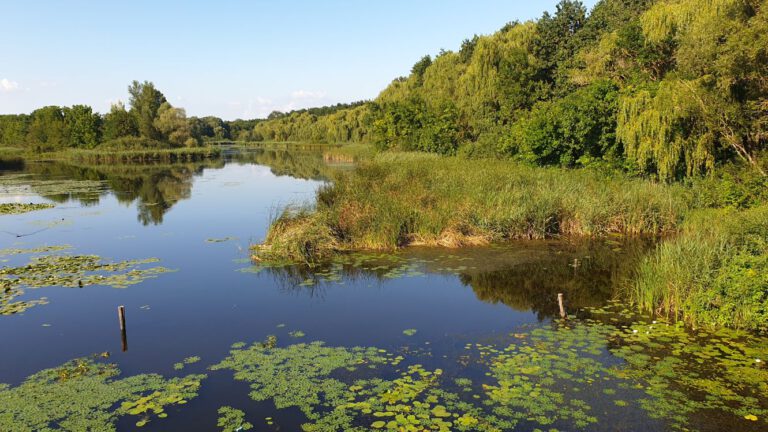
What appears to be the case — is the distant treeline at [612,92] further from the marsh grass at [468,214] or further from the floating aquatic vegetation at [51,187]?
the floating aquatic vegetation at [51,187]

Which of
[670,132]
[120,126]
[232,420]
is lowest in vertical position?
[232,420]

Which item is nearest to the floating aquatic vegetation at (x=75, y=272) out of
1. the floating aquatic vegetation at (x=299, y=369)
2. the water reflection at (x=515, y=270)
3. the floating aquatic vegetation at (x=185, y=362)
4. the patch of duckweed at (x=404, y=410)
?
the water reflection at (x=515, y=270)

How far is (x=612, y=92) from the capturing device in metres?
23.8

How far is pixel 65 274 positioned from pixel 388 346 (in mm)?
9928

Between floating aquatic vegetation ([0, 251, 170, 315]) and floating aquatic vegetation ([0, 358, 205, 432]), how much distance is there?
14.0 feet

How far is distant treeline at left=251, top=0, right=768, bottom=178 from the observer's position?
54.7 feet

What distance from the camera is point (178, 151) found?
7131cm

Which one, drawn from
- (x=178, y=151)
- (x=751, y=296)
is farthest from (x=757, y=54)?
(x=178, y=151)

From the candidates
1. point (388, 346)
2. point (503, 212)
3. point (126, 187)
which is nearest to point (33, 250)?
point (388, 346)

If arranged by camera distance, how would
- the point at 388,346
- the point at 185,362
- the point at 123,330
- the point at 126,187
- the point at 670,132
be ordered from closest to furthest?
the point at 185,362 < the point at 388,346 < the point at 123,330 < the point at 670,132 < the point at 126,187

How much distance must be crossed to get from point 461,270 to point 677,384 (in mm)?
6932

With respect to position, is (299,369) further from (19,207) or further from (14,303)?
(19,207)

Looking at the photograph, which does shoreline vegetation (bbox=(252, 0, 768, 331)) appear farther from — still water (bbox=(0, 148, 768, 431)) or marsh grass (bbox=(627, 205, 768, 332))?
still water (bbox=(0, 148, 768, 431))

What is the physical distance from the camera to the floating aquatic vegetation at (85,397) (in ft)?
21.6
